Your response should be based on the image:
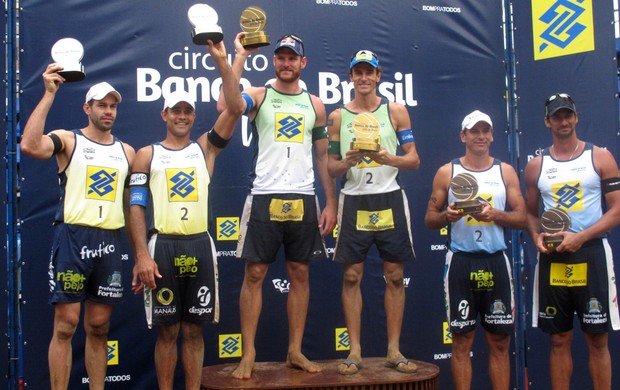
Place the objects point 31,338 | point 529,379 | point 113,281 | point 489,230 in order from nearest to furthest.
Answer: point 113,281 < point 489,230 < point 31,338 < point 529,379

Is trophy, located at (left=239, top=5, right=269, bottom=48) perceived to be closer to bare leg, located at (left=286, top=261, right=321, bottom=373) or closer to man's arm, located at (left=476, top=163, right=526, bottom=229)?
bare leg, located at (left=286, top=261, right=321, bottom=373)

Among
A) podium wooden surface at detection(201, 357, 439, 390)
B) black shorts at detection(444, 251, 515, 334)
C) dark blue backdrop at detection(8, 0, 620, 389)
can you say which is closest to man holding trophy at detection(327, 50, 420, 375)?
podium wooden surface at detection(201, 357, 439, 390)

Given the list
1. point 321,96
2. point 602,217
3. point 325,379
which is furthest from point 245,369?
point 602,217

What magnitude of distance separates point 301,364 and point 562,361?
1529mm

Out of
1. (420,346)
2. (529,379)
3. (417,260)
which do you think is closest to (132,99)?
(417,260)

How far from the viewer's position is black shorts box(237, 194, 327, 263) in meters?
4.05

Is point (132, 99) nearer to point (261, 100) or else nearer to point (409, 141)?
point (261, 100)

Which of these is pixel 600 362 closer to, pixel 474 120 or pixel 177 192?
pixel 474 120

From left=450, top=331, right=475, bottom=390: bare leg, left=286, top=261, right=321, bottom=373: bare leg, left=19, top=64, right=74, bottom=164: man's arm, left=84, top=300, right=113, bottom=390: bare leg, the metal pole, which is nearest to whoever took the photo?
left=19, top=64, right=74, bottom=164: man's arm

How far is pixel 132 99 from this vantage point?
487cm

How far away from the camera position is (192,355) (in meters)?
3.88

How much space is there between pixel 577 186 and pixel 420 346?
184cm

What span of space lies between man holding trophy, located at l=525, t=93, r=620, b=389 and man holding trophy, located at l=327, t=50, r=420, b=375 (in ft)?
2.64

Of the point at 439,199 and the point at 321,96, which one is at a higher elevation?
the point at 321,96
